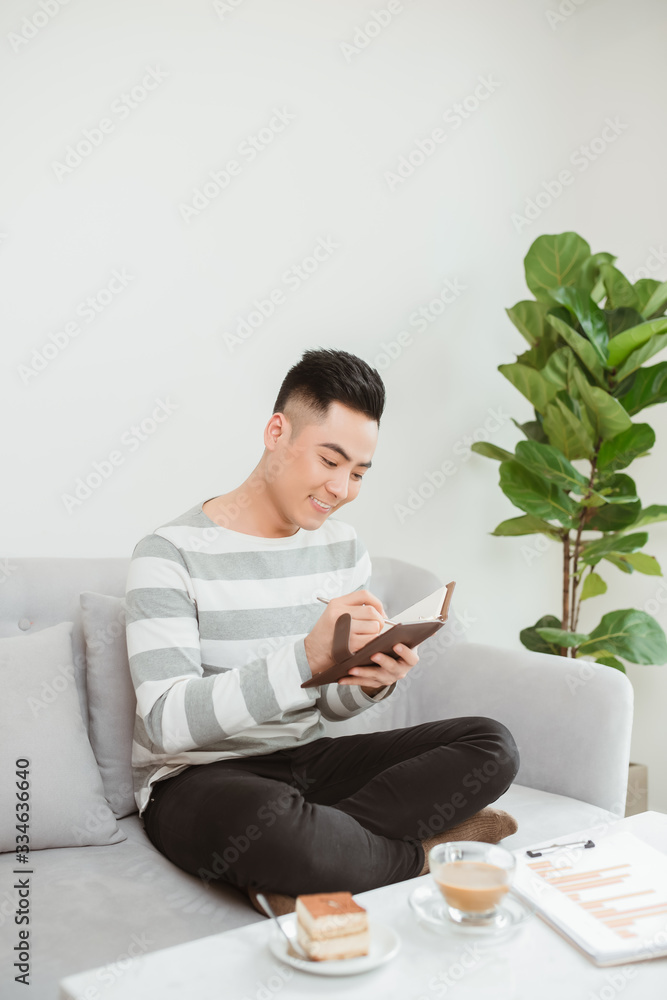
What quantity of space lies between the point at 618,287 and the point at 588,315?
0.13m

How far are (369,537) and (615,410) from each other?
76cm

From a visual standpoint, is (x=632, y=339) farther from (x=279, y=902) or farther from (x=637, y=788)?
(x=279, y=902)

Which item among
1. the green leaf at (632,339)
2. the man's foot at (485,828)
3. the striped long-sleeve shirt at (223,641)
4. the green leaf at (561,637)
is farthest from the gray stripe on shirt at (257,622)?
the green leaf at (632,339)

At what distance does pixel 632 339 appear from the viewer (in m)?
2.12

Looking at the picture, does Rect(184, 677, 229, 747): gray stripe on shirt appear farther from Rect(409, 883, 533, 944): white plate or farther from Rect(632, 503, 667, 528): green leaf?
Rect(632, 503, 667, 528): green leaf

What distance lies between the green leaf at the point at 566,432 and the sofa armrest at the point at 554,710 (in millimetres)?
716

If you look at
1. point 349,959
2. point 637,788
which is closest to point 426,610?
point 349,959

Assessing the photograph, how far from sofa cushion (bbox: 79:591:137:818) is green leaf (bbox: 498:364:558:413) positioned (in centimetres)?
132

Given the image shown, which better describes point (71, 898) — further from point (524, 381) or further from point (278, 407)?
point (524, 381)

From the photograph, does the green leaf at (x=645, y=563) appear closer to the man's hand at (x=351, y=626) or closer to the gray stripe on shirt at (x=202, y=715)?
the man's hand at (x=351, y=626)

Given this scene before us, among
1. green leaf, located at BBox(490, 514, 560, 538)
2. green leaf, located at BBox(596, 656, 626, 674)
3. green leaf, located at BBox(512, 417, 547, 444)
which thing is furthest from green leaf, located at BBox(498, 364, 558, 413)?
green leaf, located at BBox(596, 656, 626, 674)

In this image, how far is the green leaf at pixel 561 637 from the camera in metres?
2.19

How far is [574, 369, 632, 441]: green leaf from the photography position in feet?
6.89

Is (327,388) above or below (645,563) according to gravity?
above
